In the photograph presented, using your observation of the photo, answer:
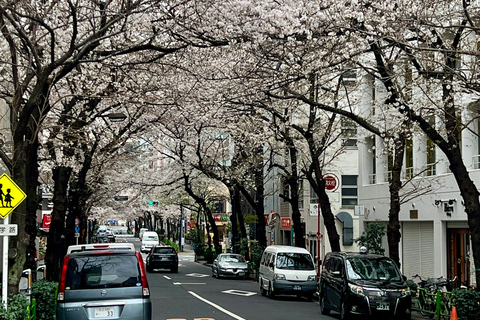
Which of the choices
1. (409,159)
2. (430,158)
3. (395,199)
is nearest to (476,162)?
(430,158)

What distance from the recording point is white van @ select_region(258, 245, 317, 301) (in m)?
23.8

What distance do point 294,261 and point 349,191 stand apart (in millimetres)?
16612

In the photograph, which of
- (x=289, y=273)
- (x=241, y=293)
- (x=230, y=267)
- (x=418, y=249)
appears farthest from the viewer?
(x=230, y=267)

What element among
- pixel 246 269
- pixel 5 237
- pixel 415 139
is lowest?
pixel 246 269

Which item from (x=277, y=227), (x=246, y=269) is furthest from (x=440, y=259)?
(x=277, y=227)

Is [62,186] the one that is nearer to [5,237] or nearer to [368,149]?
[5,237]

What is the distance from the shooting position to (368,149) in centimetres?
3209

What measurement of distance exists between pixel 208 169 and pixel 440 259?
15.0 m

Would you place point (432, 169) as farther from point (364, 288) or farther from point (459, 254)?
point (364, 288)

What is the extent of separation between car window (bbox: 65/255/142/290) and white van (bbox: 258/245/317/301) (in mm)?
12186

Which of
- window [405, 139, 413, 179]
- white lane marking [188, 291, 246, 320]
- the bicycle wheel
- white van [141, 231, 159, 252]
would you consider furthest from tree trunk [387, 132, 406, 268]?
white van [141, 231, 159, 252]

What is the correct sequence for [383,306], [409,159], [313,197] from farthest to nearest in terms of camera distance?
[313,197], [409,159], [383,306]

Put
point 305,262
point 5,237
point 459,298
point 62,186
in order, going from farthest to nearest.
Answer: point 305,262, point 62,186, point 459,298, point 5,237

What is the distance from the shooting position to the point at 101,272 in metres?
12.1
